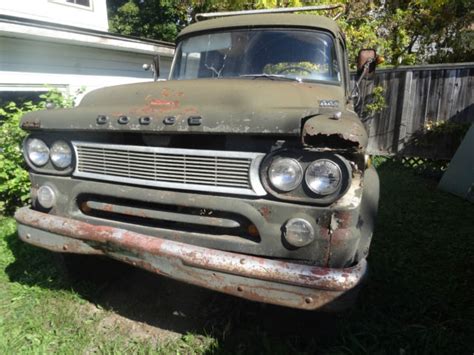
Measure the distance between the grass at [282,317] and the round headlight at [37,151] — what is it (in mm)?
1175

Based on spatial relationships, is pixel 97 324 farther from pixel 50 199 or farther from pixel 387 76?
pixel 387 76

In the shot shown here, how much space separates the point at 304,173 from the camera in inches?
81.2

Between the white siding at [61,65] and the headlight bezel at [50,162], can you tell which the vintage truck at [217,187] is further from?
the white siding at [61,65]

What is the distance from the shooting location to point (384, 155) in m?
8.68

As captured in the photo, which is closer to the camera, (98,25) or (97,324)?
(97,324)

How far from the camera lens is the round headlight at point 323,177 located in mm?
2012

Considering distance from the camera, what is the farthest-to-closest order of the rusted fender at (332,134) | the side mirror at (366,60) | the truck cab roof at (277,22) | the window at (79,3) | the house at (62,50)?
the window at (79,3) < the house at (62,50) < the side mirror at (366,60) < the truck cab roof at (277,22) < the rusted fender at (332,134)

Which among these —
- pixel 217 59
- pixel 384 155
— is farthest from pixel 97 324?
pixel 384 155

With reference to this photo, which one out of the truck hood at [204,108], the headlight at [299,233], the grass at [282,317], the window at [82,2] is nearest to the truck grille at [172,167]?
the truck hood at [204,108]

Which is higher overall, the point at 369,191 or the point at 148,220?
the point at 369,191

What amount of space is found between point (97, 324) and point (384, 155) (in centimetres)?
736

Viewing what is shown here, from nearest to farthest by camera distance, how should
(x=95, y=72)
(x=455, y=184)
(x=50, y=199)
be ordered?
(x=50, y=199) → (x=455, y=184) → (x=95, y=72)

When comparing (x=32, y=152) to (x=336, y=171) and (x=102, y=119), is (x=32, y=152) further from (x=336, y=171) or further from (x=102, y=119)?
(x=336, y=171)

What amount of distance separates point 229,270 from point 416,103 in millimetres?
7554
